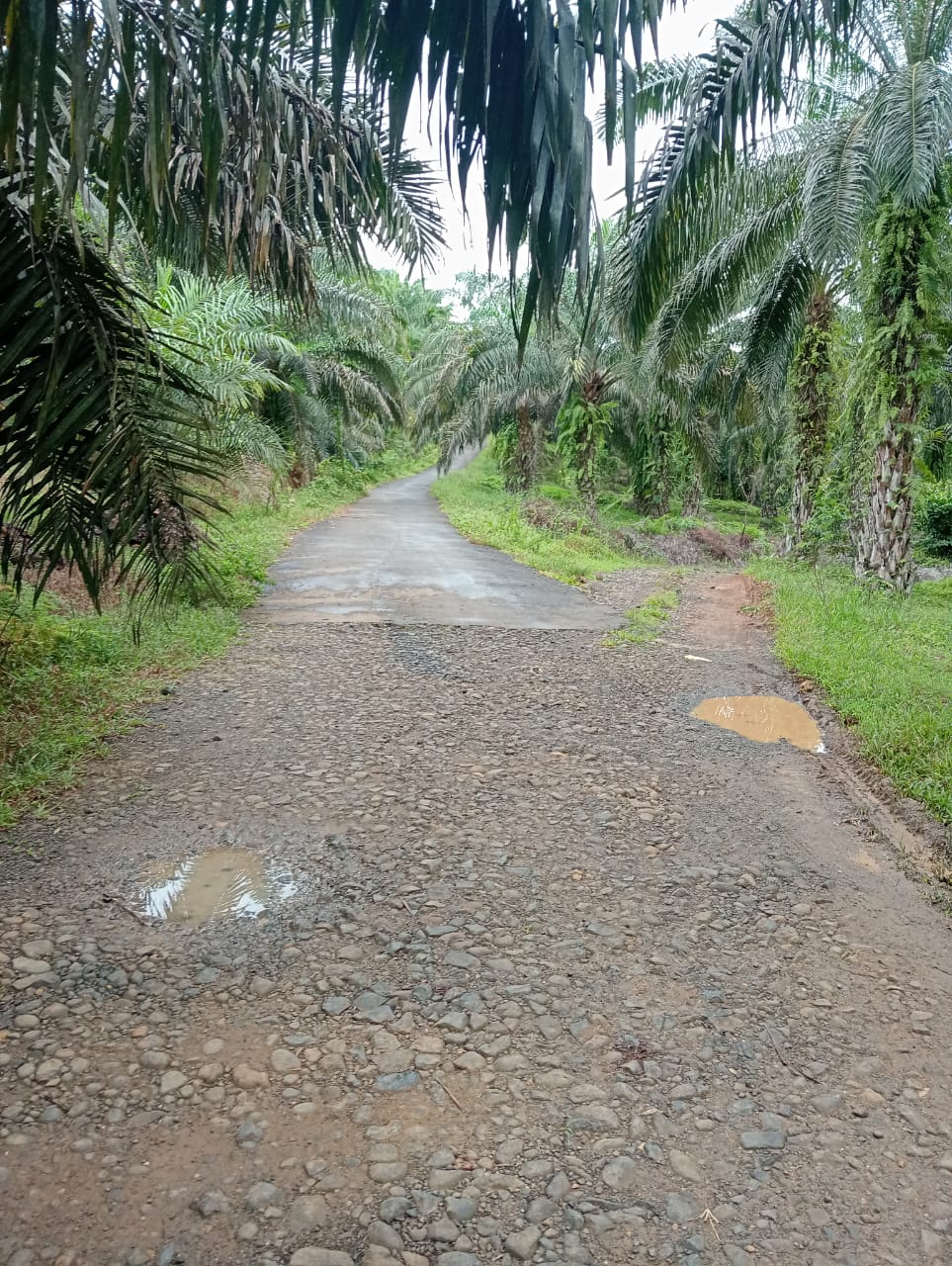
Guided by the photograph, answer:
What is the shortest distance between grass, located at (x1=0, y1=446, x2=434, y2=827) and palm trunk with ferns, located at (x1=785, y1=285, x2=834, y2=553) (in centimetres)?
881

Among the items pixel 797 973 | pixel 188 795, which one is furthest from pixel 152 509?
pixel 797 973

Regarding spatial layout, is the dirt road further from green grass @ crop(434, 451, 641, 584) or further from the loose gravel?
green grass @ crop(434, 451, 641, 584)

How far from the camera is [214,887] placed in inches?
133

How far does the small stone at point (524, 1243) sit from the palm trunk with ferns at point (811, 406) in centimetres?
1250

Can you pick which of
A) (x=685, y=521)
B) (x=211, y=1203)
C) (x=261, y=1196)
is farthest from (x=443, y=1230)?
(x=685, y=521)

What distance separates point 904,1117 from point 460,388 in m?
19.0

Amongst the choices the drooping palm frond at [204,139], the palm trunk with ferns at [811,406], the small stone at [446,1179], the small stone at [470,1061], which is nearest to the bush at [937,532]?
the palm trunk with ferns at [811,406]

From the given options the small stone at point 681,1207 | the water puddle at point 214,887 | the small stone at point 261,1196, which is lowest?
the small stone at point 681,1207

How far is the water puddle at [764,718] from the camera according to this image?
18.1 ft

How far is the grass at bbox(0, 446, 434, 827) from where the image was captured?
168 inches

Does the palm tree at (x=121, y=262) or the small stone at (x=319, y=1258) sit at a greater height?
the palm tree at (x=121, y=262)

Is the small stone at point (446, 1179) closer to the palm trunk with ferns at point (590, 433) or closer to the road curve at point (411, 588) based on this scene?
the road curve at point (411, 588)

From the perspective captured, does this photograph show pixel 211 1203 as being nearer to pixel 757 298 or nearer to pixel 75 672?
pixel 75 672

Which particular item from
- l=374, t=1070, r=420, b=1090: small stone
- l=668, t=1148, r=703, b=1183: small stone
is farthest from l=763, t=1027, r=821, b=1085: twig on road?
l=374, t=1070, r=420, b=1090: small stone
